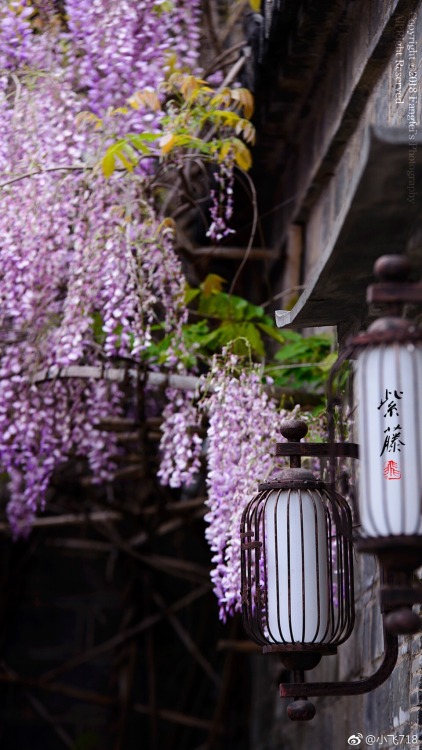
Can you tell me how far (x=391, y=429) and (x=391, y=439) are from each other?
0.02 meters

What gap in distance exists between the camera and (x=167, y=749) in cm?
593

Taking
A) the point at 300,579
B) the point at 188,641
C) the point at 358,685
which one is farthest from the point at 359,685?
the point at 188,641

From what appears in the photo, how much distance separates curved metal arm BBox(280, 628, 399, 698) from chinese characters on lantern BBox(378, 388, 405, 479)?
554 millimetres

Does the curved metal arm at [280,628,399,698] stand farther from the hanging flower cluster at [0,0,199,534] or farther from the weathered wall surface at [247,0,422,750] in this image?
the hanging flower cluster at [0,0,199,534]

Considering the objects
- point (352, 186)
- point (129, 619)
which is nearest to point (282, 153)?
point (129, 619)

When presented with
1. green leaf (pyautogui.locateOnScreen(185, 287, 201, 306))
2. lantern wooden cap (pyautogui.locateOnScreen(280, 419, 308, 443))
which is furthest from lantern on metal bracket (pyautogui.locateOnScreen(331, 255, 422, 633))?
green leaf (pyautogui.locateOnScreen(185, 287, 201, 306))

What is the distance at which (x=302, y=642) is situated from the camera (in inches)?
87.4

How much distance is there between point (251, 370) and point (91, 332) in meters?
0.67

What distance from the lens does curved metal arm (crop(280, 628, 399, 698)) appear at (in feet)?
7.08

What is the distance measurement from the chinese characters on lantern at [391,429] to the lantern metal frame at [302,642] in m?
0.25

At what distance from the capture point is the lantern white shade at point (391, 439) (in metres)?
1.70

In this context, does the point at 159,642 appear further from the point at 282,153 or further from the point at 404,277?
the point at 404,277

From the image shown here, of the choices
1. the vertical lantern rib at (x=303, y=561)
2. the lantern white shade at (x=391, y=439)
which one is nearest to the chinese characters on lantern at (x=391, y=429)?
the lantern white shade at (x=391, y=439)

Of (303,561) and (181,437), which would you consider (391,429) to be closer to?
(303,561)
